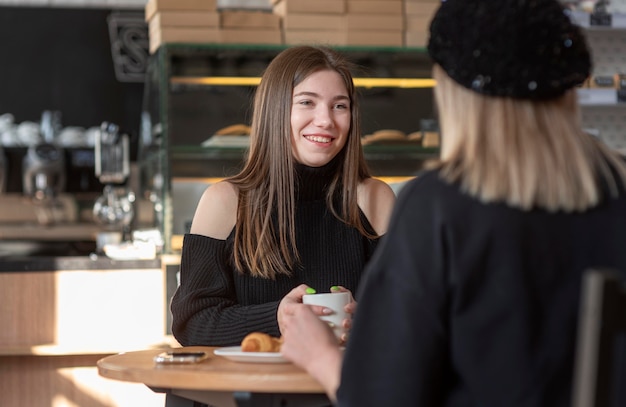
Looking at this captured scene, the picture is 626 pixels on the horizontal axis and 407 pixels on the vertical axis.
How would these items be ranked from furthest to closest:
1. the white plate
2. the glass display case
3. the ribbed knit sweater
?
the glass display case, the ribbed knit sweater, the white plate

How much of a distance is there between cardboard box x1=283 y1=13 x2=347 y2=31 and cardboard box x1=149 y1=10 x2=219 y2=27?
33cm

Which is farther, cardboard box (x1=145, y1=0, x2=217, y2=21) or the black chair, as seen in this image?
cardboard box (x1=145, y1=0, x2=217, y2=21)

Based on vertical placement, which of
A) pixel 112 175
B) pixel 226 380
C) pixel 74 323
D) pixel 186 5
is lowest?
pixel 74 323

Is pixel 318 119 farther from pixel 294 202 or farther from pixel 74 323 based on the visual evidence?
pixel 74 323

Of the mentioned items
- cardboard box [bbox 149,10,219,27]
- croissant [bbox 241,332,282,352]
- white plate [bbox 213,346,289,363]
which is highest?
cardboard box [bbox 149,10,219,27]

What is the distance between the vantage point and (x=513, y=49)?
3.99 feet

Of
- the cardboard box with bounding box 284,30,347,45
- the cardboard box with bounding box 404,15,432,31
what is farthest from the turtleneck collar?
the cardboard box with bounding box 404,15,432,31

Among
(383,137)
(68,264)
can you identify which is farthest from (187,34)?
(68,264)

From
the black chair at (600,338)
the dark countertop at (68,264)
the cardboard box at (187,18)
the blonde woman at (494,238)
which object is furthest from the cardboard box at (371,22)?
the black chair at (600,338)

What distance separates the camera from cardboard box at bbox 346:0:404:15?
13.7 ft

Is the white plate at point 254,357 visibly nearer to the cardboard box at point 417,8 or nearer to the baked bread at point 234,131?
the baked bread at point 234,131

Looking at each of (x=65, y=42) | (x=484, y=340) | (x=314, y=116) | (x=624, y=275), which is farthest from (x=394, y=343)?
(x=65, y=42)

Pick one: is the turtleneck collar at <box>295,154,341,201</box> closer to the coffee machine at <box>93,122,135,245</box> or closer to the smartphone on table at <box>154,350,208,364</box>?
the smartphone on table at <box>154,350,208,364</box>

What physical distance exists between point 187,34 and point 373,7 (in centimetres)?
84
